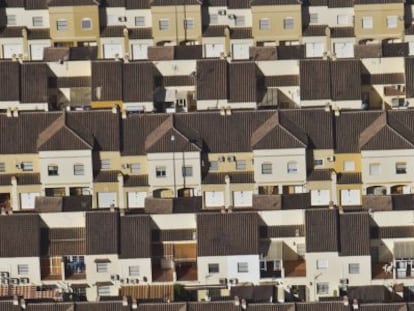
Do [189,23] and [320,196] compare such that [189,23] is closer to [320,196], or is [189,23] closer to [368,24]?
[368,24]

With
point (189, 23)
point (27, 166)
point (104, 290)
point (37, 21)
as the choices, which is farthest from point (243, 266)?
point (37, 21)

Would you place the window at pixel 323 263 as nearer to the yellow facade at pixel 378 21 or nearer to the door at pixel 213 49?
the door at pixel 213 49

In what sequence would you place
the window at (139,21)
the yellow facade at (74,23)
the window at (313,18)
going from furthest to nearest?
the window at (139,21)
the window at (313,18)
the yellow facade at (74,23)

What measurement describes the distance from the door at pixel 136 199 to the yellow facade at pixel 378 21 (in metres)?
31.3

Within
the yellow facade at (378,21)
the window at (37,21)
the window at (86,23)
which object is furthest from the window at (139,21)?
the yellow facade at (378,21)

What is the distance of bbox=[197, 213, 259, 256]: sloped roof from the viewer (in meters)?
115

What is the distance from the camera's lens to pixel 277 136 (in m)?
126

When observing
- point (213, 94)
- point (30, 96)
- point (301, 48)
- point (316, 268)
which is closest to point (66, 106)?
point (30, 96)

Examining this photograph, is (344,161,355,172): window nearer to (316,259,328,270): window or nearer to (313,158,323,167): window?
(313,158,323,167): window

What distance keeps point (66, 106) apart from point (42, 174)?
34.5 feet

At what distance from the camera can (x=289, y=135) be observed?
12569 cm

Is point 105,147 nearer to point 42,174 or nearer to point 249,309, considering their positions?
point 42,174

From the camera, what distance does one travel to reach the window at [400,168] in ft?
412

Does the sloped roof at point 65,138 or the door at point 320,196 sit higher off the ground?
the sloped roof at point 65,138
